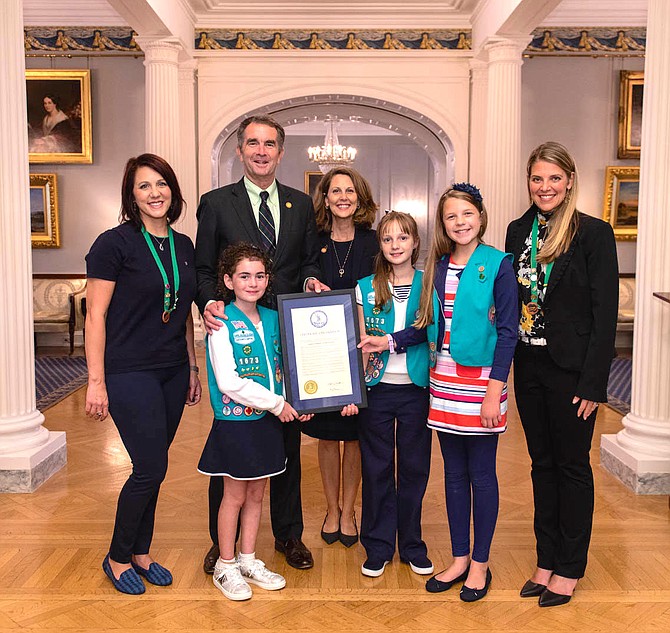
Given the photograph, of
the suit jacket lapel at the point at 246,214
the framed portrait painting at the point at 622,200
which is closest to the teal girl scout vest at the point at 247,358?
the suit jacket lapel at the point at 246,214

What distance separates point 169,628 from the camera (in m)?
3.25

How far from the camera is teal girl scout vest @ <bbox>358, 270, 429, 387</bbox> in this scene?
11.9 ft

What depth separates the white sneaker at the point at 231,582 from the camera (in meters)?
3.50

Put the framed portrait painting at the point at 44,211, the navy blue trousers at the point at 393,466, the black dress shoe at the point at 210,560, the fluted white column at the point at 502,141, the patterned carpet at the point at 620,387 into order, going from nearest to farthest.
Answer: the navy blue trousers at the point at 393,466 < the black dress shoe at the point at 210,560 < the patterned carpet at the point at 620,387 < the fluted white column at the point at 502,141 < the framed portrait painting at the point at 44,211

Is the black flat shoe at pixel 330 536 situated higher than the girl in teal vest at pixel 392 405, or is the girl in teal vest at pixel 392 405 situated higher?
the girl in teal vest at pixel 392 405

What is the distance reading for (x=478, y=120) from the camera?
1133cm

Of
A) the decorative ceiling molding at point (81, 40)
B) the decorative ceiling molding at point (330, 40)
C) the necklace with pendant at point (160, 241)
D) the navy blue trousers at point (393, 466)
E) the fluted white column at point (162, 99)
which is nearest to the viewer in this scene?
the necklace with pendant at point (160, 241)

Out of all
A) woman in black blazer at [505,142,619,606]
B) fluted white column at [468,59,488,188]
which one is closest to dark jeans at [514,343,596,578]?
woman in black blazer at [505,142,619,606]

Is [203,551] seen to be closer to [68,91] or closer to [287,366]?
[287,366]

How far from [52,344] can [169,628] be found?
372 inches

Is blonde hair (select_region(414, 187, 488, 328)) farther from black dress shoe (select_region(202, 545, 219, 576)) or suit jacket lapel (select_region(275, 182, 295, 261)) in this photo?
black dress shoe (select_region(202, 545, 219, 576))

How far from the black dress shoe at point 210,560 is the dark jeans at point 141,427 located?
38 cm

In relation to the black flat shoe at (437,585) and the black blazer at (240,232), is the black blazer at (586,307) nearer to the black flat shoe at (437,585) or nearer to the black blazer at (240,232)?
the black flat shoe at (437,585)

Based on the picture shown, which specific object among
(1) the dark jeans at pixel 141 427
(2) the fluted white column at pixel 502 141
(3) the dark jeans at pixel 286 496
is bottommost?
(3) the dark jeans at pixel 286 496
